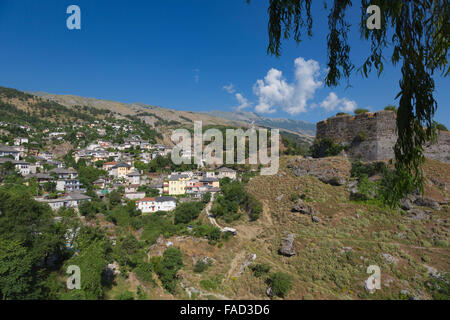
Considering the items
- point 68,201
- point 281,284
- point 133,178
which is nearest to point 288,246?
point 281,284

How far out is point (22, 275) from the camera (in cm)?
962

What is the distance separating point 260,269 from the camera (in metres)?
11.4

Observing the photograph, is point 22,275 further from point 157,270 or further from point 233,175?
point 233,175

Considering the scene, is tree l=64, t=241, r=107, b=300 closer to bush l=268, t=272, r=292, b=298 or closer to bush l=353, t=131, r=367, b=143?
bush l=268, t=272, r=292, b=298

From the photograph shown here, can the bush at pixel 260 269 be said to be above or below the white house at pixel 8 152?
below

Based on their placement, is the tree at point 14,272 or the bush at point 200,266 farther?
the bush at point 200,266

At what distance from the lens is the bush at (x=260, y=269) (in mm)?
11280

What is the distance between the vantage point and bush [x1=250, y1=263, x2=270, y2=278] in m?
11.3

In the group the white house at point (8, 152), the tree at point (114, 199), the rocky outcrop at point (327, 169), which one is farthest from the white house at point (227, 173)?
the white house at point (8, 152)

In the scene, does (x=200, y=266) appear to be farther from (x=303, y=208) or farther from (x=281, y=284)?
(x=303, y=208)

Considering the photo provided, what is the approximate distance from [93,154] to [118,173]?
13.9m

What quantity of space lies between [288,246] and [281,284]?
2723 mm

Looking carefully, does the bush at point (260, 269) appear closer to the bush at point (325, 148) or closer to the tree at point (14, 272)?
the tree at point (14, 272)

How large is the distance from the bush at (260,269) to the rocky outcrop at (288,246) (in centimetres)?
136
